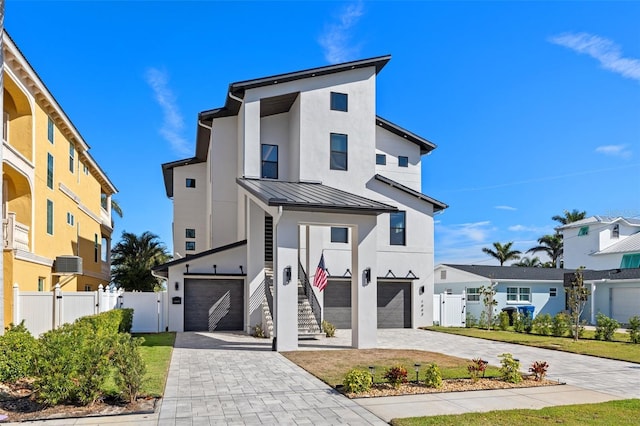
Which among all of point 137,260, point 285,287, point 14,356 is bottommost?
point 14,356

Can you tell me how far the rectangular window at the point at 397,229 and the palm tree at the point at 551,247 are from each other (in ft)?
117

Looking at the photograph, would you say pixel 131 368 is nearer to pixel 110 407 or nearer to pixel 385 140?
pixel 110 407

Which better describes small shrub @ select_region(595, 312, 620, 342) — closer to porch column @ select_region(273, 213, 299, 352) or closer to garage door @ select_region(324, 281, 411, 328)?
garage door @ select_region(324, 281, 411, 328)

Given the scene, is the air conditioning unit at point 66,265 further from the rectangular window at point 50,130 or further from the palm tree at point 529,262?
the palm tree at point 529,262

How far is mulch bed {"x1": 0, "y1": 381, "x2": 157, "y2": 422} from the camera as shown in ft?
22.6

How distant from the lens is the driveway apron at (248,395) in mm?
6973

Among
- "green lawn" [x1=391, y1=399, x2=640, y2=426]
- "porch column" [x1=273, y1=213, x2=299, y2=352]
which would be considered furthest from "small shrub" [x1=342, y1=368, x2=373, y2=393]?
"porch column" [x1=273, y1=213, x2=299, y2=352]

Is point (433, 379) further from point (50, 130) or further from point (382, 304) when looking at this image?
point (50, 130)

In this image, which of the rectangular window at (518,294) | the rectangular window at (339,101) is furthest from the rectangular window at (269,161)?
the rectangular window at (518,294)

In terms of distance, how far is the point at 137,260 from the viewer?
35.8 meters

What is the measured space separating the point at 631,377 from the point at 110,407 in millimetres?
10989

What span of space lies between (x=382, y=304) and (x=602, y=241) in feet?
80.1

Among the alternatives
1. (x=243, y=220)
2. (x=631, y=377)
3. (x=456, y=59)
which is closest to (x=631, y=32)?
(x=456, y=59)

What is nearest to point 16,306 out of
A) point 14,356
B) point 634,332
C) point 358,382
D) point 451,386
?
point 14,356
